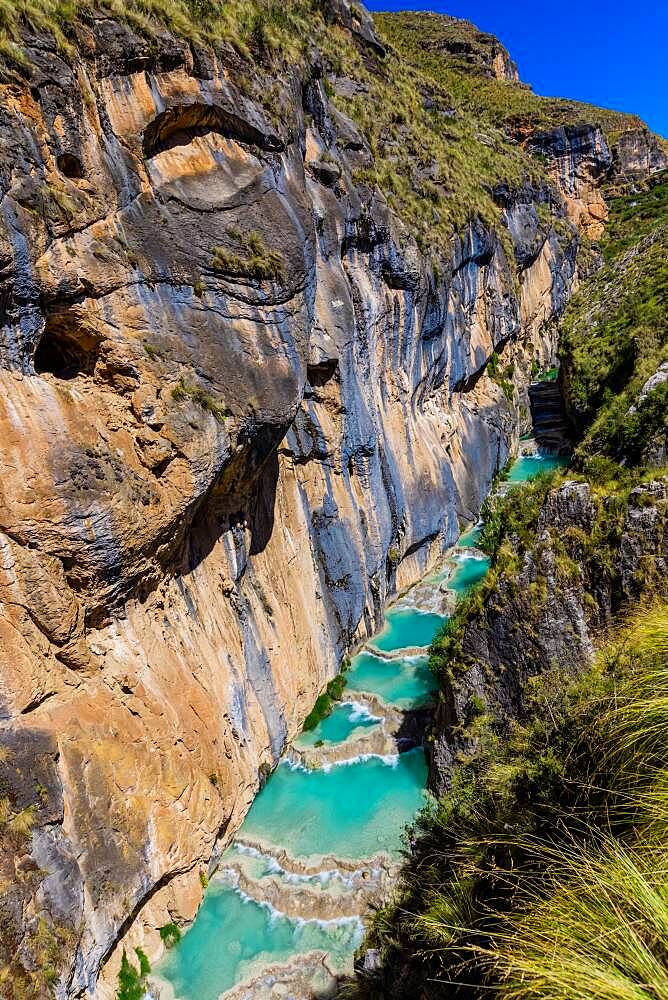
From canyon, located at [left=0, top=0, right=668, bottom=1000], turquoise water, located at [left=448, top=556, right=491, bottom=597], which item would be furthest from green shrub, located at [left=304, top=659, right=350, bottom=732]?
turquoise water, located at [left=448, top=556, right=491, bottom=597]

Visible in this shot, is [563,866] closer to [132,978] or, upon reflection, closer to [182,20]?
[132,978]

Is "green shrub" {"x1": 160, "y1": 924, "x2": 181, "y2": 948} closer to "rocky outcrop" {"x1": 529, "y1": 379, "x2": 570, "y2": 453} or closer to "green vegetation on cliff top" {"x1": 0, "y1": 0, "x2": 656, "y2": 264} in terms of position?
"green vegetation on cliff top" {"x1": 0, "y1": 0, "x2": 656, "y2": 264}

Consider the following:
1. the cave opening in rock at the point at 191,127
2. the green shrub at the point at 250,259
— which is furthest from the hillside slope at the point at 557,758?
the cave opening in rock at the point at 191,127

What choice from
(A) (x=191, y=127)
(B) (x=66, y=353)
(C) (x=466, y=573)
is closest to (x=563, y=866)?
(B) (x=66, y=353)

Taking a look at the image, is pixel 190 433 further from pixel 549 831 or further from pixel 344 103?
pixel 344 103

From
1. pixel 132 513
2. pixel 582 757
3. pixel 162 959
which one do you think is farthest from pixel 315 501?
pixel 582 757

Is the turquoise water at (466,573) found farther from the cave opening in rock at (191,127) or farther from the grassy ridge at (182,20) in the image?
the grassy ridge at (182,20)
